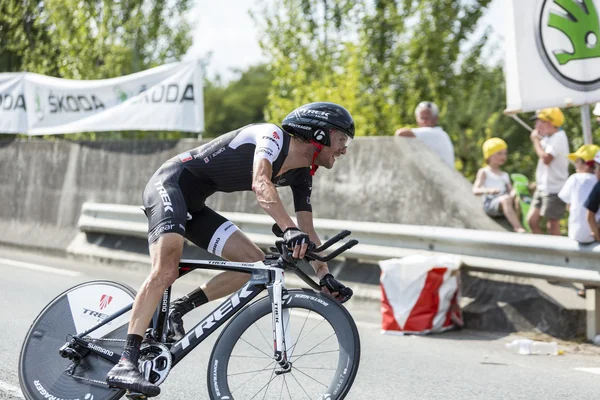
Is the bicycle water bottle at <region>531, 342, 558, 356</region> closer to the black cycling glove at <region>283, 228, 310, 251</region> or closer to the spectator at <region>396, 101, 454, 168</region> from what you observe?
the spectator at <region>396, 101, 454, 168</region>

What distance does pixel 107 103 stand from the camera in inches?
548

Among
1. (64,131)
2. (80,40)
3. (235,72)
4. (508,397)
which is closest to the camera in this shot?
(508,397)

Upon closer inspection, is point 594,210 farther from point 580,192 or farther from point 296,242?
point 296,242

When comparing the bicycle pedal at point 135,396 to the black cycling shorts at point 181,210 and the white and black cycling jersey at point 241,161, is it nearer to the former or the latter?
the black cycling shorts at point 181,210

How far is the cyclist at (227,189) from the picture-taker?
4992 mm

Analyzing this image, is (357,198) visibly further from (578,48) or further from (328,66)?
(328,66)

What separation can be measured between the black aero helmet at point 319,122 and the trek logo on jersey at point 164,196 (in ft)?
2.54

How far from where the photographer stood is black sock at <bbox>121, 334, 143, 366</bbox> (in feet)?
16.5

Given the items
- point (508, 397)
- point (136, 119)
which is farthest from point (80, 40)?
point (508, 397)

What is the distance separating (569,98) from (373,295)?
277 cm

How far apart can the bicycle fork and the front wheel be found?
19 millimetres

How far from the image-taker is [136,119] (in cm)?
1336

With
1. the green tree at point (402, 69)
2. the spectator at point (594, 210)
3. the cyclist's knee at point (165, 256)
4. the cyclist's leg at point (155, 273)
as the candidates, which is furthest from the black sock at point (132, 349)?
the green tree at point (402, 69)

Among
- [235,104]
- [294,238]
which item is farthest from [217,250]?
[235,104]
